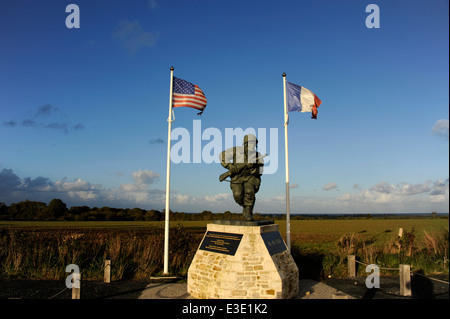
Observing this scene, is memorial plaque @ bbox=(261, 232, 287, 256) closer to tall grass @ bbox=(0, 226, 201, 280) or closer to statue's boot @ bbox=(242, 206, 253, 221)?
statue's boot @ bbox=(242, 206, 253, 221)

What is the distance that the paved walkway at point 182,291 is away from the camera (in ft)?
25.6

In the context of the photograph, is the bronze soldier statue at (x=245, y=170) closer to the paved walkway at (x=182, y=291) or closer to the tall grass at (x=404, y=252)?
the paved walkway at (x=182, y=291)

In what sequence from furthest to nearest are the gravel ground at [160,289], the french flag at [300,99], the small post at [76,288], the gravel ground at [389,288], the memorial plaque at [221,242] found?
the french flag at [300,99], the gravel ground at [389,288], the gravel ground at [160,289], the memorial plaque at [221,242], the small post at [76,288]

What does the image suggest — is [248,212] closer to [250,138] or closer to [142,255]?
[250,138]

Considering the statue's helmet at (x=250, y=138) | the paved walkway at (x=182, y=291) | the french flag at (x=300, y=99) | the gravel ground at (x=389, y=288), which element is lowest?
the gravel ground at (x=389, y=288)

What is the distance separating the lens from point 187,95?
1109cm

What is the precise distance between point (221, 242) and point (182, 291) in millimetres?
2122

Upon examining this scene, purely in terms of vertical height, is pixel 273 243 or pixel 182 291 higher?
pixel 273 243

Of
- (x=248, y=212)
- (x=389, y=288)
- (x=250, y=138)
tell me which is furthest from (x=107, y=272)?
(x=389, y=288)

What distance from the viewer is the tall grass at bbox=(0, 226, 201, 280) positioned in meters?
10.2

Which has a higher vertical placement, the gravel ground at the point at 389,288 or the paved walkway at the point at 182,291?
the paved walkway at the point at 182,291

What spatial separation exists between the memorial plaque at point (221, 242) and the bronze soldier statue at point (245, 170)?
→ 0.98 metres

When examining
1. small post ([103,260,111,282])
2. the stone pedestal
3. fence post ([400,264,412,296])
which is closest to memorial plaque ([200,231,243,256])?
the stone pedestal

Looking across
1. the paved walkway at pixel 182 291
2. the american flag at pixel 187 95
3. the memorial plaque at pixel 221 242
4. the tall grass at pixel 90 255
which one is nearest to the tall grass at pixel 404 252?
the paved walkway at pixel 182 291
